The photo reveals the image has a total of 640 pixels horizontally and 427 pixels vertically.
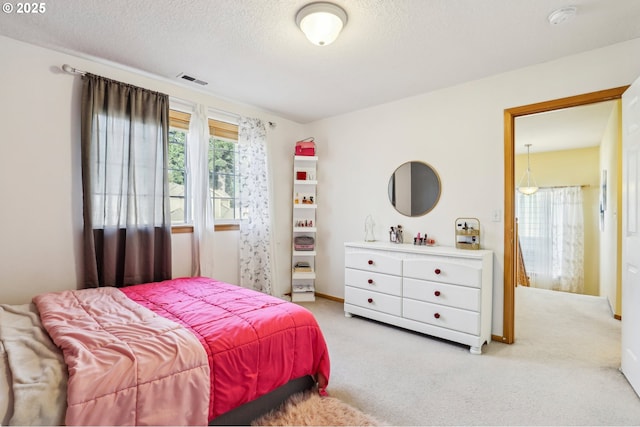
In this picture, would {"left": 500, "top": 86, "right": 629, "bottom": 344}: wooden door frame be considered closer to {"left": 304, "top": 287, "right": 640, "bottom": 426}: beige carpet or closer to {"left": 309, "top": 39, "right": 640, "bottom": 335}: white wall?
{"left": 309, "top": 39, "right": 640, "bottom": 335}: white wall

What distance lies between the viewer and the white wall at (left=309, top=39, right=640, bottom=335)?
259 centimetres

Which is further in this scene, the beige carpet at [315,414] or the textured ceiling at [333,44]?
the textured ceiling at [333,44]

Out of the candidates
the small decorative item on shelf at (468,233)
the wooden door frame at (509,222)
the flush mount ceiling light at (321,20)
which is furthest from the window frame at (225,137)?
the wooden door frame at (509,222)

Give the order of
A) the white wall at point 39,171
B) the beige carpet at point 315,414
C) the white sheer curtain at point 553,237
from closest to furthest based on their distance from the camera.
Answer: the beige carpet at point 315,414, the white wall at point 39,171, the white sheer curtain at point 553,237

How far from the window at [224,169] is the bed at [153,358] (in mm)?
1575

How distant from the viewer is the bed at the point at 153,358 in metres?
1.15

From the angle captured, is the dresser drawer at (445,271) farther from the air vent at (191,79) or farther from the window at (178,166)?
the air vent at (191,79)

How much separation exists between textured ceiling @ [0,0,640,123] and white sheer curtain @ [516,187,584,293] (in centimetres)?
432

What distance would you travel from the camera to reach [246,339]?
5.32ft

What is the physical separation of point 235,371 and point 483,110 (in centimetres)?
307

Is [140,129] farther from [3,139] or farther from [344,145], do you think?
[344,145]

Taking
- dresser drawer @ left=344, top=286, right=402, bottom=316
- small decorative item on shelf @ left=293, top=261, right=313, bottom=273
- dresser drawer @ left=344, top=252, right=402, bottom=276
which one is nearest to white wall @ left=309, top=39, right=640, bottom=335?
small decorative item on shelf @ left=293, top=261, right=313, bottom=273

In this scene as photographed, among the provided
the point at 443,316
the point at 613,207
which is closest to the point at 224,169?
the point at 443,316

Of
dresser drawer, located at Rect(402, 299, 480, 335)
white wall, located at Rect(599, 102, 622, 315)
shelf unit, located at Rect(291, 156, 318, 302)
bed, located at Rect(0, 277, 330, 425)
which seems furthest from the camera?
shelf unit, located at Rect(291, 156, 318, 302)
